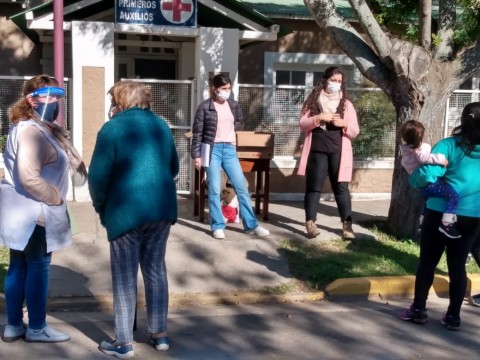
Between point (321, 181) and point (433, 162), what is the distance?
2.47 m

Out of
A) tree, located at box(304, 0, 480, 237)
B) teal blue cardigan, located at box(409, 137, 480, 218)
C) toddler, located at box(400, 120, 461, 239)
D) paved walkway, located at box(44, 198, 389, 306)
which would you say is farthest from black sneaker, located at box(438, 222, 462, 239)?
tree, located at box(304, 0, 480, 237)

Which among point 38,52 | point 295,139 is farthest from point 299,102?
point 38,52

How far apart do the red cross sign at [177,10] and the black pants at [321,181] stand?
316 centimetres

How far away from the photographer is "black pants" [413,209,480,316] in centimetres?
536

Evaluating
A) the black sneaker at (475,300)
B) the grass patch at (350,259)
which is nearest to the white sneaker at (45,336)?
the grass patch at (350,259)

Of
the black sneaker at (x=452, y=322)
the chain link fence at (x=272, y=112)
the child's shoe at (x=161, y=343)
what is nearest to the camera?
the child's shoe at (x=161, y=343)

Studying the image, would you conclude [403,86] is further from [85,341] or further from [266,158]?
[85,341]

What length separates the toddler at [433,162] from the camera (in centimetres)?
523

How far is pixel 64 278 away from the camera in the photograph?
21.2 feet

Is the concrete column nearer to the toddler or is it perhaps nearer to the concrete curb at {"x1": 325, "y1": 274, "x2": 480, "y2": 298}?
the concrete curb at {"x1": 325, "y1": 274, "x2": 480, "y2": 298}

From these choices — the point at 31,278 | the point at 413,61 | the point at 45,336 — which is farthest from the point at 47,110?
the point at 413,61

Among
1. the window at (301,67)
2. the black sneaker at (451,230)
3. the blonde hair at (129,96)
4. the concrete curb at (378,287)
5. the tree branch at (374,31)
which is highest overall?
the tree branch at (374,31)

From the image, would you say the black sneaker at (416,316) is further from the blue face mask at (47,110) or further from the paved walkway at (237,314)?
the blue face mask at (47,110)

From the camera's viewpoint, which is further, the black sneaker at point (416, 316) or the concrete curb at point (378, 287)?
the concrete curb at point (378, 287)
